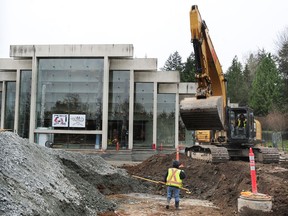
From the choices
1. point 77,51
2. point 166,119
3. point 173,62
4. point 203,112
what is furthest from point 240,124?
point 173,62

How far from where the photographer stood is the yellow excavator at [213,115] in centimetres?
1455

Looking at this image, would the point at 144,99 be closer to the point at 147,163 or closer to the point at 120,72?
the point at 120,72

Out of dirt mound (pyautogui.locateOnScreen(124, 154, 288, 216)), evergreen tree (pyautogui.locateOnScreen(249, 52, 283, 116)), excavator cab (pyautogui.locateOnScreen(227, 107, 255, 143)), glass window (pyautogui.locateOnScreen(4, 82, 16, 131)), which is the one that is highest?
evergreen tree (pyautogui.locateOnScreen(249, 52, 283, 116))

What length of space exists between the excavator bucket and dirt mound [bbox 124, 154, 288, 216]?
1688mm

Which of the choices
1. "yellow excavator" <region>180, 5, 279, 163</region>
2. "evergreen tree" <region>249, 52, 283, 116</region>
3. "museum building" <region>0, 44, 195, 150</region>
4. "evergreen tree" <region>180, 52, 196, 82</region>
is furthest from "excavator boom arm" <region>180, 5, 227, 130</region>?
"evergreen tree" <region>180, 52, 196, 82</region>

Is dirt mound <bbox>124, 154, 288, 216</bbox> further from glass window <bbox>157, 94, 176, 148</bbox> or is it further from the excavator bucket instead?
glass window <bbox>157, 94, 176, 148</bbox>

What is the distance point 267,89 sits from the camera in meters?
56.2

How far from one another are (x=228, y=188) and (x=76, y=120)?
951 inches

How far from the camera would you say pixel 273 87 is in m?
56.4

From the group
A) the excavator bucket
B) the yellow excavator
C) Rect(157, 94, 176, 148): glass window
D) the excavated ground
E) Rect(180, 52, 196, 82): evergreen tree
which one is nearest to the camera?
the excavated ground

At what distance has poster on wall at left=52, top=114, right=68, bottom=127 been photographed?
34344 mm

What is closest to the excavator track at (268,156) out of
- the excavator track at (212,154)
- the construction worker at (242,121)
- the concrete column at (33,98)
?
Result: the construction worker at (242,121)

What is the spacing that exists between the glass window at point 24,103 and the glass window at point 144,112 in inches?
404

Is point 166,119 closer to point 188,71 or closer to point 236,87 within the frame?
point 188,71
